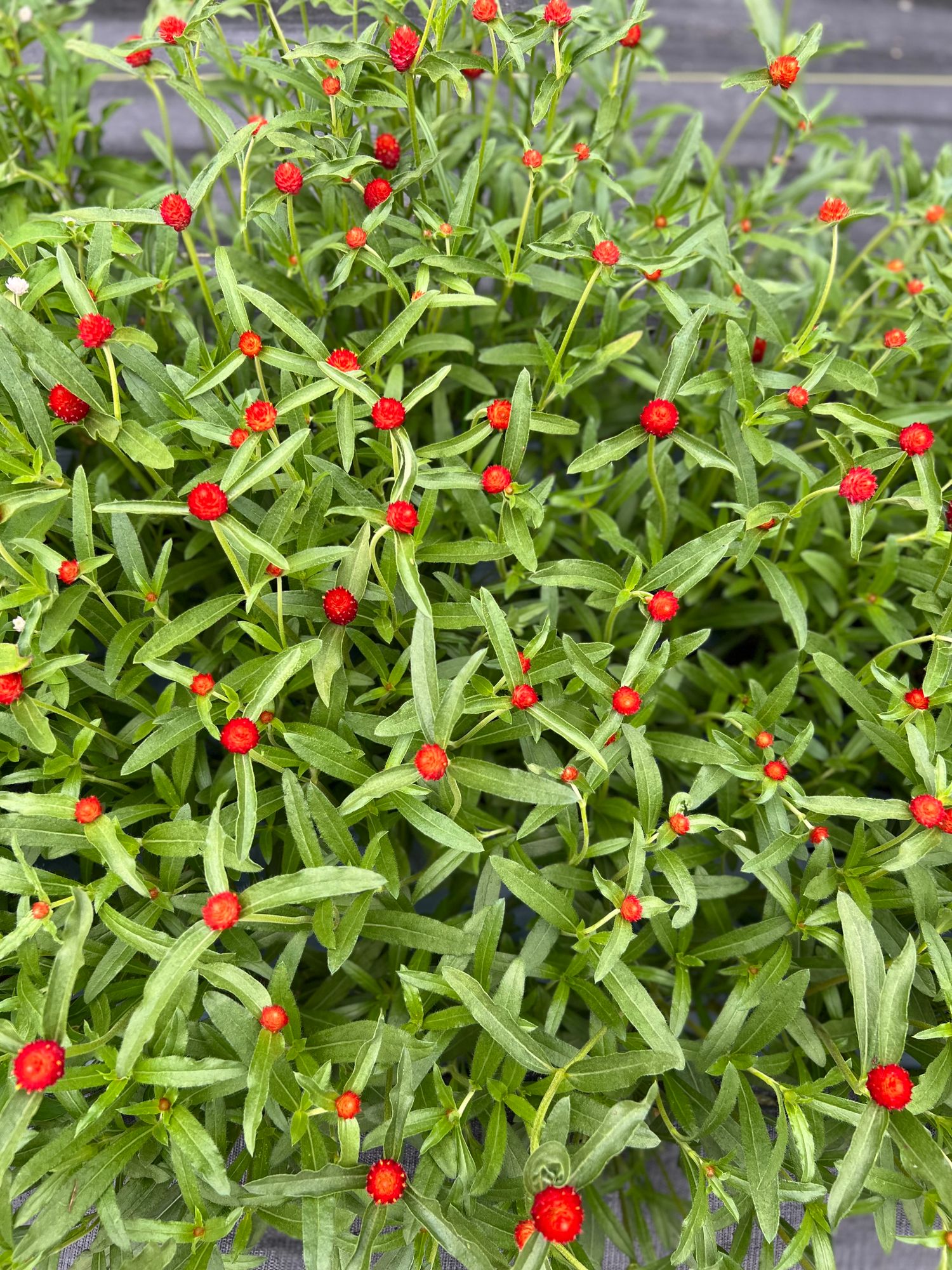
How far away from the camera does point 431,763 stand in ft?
2.55

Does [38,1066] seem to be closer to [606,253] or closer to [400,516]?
[400,516]

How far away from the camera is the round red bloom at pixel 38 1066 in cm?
68

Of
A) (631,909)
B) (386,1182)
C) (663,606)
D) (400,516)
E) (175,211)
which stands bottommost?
(386,1182)

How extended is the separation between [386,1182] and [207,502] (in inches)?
23.4

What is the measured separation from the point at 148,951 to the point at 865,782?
0.96 meters

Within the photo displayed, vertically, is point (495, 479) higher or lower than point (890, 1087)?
higher

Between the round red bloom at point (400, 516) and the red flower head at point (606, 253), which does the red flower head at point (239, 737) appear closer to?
the round red bloom at point (400, 516)

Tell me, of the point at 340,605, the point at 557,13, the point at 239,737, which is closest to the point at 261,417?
the point at 340,605

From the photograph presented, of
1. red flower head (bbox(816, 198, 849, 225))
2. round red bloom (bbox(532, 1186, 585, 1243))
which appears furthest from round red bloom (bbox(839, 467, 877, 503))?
round red bloom (bbox(532, 1186, 585, 1243))

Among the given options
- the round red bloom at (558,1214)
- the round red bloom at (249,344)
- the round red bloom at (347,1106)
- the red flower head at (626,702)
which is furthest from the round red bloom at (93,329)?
the round red bloom at (558,1214)

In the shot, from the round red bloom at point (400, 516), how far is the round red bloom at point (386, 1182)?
552 millimetres

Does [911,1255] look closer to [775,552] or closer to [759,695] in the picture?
[759,695]

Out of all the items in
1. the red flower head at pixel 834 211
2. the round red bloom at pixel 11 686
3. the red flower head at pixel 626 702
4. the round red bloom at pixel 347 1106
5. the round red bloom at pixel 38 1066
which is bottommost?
the round red bloom at pixel 347 1106

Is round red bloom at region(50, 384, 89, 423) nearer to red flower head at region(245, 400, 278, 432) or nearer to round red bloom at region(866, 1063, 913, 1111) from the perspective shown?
red flower head at region(245, 400, 278, 432)
